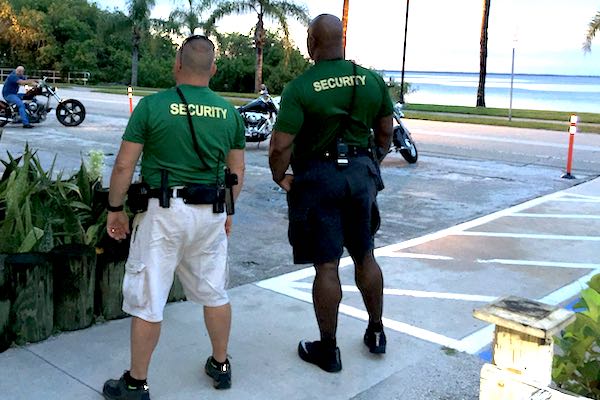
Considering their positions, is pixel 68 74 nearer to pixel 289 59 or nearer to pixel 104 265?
pixel 289 59

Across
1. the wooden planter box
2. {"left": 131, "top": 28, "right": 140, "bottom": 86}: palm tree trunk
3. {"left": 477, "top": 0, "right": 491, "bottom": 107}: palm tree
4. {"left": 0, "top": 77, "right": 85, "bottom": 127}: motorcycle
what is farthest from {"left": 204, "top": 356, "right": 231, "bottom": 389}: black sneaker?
{"left": 131, "top": 28, "right": 140, "bottom": 86}: palm tree trunk

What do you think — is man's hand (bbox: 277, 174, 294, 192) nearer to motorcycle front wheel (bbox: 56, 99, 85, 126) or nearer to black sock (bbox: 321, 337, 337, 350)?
black sock (bbox: 321, 337, 337, 350)

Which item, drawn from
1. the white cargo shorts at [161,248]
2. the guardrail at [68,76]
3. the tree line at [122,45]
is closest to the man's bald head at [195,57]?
the white cargo shorts at [161,248]

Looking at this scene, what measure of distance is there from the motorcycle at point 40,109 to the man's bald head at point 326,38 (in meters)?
13.3

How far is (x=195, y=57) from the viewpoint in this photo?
10.4 ft

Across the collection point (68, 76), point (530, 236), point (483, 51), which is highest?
point (483, 51)

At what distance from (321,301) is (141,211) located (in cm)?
112

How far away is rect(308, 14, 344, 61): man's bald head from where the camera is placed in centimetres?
360

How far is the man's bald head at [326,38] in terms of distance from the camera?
3604mm

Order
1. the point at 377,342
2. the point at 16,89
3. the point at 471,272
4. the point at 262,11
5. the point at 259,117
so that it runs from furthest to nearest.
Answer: the point at 262,11
the point at 16,89
the point at 259,117
the point at 471,272
the point at 377,342

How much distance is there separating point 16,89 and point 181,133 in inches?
533

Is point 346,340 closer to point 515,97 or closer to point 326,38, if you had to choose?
point 326,38

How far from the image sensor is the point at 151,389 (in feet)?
11.3

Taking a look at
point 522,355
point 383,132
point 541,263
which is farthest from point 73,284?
point 541,263
